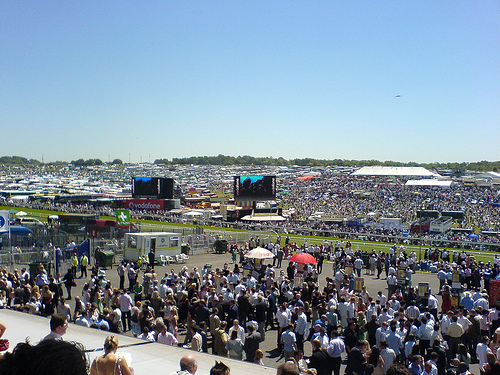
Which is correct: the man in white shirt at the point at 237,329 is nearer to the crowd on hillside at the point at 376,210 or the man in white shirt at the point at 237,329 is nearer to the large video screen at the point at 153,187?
the crowd on hillside at the point at 376,210

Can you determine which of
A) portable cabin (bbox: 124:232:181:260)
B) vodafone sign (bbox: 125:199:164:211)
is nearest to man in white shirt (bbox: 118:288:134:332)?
portable cabin (bbox: 124:232:181:260)

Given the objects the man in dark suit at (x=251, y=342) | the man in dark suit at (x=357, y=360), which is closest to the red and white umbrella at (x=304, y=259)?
the man in dark suit at (x=251, y=342)

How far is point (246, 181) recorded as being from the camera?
175 feet

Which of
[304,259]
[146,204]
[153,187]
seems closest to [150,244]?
[304,259]

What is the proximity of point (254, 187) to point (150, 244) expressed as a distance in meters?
28.4

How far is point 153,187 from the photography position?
6600cm

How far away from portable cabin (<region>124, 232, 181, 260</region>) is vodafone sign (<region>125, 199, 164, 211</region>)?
121 ft

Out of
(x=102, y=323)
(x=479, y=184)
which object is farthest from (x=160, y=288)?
(x=479, y=184)

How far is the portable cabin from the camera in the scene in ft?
84.8

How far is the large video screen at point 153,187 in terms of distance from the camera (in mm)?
65625

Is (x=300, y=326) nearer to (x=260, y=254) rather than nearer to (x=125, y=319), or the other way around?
(x=125, y=319)

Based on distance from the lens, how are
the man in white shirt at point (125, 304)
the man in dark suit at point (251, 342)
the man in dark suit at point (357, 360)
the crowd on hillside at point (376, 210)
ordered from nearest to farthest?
the man in dark suit at point (357, 360) < the man in dark suit at point (251, 342) < the man in white shirt at point (125, 304) < the crowd on hillside at point (376, 210)

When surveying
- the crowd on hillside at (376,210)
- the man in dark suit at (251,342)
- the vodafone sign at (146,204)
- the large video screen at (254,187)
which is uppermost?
the large video screen at (254,187)

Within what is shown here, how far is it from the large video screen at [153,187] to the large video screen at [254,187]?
15.4 meters
